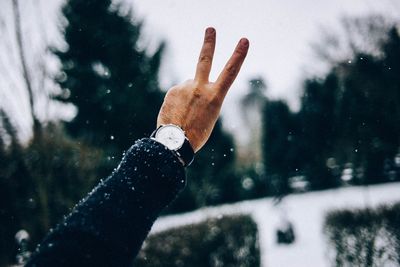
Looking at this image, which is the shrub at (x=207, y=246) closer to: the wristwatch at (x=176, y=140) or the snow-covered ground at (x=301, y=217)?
the snow-covered ground at (x=301, y=217)

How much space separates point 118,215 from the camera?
2.48 feet

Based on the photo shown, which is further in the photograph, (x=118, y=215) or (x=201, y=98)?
(x=201, y=98)

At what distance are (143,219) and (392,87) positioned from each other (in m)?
8.70

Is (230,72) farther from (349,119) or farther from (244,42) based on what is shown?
(349,119)

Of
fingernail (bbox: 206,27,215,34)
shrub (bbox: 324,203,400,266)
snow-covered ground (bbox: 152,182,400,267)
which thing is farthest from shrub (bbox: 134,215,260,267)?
fingernail (bbox: 206,27,215,34)

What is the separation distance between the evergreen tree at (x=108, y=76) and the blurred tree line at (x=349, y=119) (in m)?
7.16

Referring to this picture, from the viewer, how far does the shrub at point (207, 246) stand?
6.25 meters

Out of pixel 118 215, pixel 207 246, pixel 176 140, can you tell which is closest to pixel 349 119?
pixel 207 246

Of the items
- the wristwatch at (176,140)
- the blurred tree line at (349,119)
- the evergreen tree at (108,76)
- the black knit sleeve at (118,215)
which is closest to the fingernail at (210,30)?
the wristwatch at (176,140)

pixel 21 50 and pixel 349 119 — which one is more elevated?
pixel 21 50

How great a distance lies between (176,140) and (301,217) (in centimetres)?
1585

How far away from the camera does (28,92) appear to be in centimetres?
568

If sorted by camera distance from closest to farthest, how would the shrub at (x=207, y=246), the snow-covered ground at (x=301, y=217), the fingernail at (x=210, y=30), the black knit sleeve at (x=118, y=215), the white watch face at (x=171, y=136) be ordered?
the black knit sleeve at (x=118, y=215)
the white watch face at (x=171, y=136)
the fingernail at (x=210, y=30)
the shrub at (x=207, y=246)
the snow-covered ground at (x=301, y=217)

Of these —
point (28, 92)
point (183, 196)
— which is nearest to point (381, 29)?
point (28, 92)
